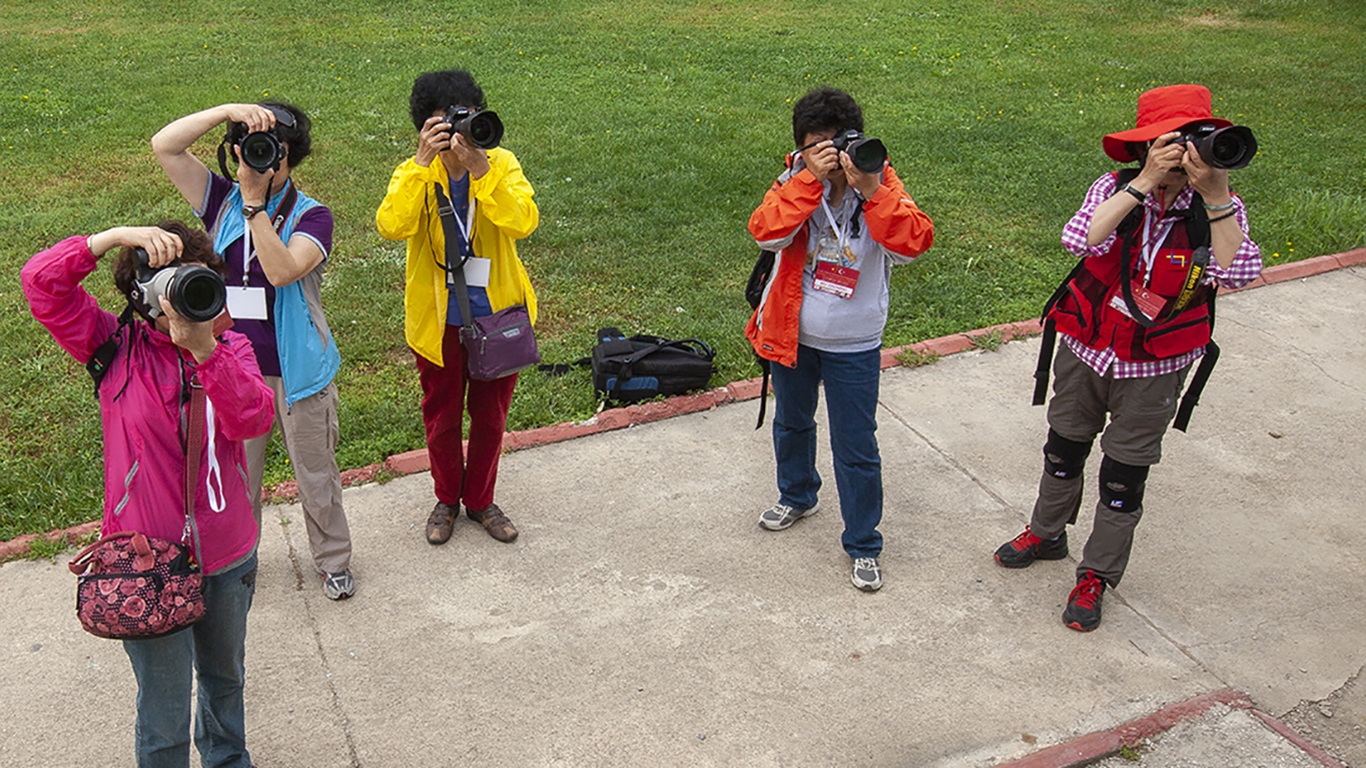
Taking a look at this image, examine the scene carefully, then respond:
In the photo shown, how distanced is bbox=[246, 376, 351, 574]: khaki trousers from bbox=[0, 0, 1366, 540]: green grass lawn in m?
1.04

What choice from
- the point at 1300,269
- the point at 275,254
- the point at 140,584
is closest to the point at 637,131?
the point at 1300,269

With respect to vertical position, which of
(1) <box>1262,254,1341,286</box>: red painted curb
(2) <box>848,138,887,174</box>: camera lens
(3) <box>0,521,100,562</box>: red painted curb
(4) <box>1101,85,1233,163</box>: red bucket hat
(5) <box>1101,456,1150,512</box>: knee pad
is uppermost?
(4) <box>1101,85,1233,163</box>: red bucket hat

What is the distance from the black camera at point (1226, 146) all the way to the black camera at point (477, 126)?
2.28 meters

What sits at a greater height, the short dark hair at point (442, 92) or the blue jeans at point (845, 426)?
the short dark hair at point (442, 92)

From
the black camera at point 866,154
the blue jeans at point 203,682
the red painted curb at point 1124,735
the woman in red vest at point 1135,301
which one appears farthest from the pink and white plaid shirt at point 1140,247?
the blue jeans at point 203,682

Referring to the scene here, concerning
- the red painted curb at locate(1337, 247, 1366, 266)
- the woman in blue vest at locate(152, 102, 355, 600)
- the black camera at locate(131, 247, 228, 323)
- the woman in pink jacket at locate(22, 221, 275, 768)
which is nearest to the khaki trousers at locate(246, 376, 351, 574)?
the woman in blue vest at locate(152, 102, 355, 600)

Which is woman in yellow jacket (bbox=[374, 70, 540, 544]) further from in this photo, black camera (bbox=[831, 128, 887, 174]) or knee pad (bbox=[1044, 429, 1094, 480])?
knee pad (bbox=[1044, 429, 1094, 480])

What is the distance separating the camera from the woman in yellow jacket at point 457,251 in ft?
13.3

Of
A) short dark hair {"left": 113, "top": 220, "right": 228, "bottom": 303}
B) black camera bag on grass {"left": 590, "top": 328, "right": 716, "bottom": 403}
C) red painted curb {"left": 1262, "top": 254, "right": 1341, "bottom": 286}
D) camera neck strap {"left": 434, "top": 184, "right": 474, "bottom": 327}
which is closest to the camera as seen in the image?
short dark hair {"left": 113, "top": 220, "right": 228, "bottom": 303}

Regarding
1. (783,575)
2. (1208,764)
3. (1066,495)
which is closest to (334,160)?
(783,575)

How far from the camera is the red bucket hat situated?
3723 mm

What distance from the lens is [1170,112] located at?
12.4 feet

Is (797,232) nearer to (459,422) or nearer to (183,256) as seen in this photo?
(459,422)

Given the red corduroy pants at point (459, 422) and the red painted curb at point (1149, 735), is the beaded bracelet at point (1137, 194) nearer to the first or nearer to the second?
the red painted curb at point (1149, 735)
